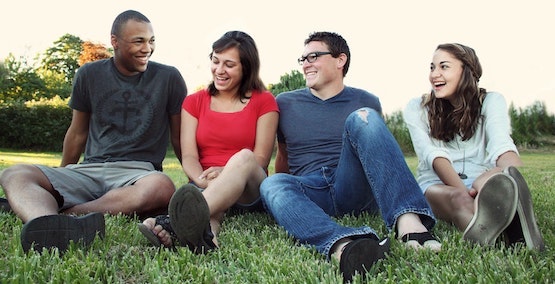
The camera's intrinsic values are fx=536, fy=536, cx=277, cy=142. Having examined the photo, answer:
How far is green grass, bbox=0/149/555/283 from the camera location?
2.12m

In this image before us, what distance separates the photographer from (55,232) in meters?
2.51

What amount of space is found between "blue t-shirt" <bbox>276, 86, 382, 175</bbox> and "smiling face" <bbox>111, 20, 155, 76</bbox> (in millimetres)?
1034

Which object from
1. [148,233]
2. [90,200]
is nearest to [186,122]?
[90,200]

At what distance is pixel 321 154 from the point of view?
3.53m

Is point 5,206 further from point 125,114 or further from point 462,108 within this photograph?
point 462,108

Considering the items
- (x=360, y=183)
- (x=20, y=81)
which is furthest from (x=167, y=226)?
(x=20, y=81)

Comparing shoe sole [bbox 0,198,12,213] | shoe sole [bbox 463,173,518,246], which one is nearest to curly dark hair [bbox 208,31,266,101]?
shoe sole [bbox 0,198,12,213]

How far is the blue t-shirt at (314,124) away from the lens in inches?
139

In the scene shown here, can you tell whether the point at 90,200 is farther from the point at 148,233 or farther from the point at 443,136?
the point at 443,136

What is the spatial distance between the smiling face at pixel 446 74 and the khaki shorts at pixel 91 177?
1956 mm

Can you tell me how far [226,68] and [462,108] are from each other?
1.60 m

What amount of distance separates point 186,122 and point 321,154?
0.95 metres

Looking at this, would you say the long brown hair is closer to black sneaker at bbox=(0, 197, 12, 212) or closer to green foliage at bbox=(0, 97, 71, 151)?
black sneaker at bbox=(0, 197, 12, 212)

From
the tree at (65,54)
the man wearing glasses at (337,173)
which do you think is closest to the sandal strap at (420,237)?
the man wearing glasses at (337,173)
